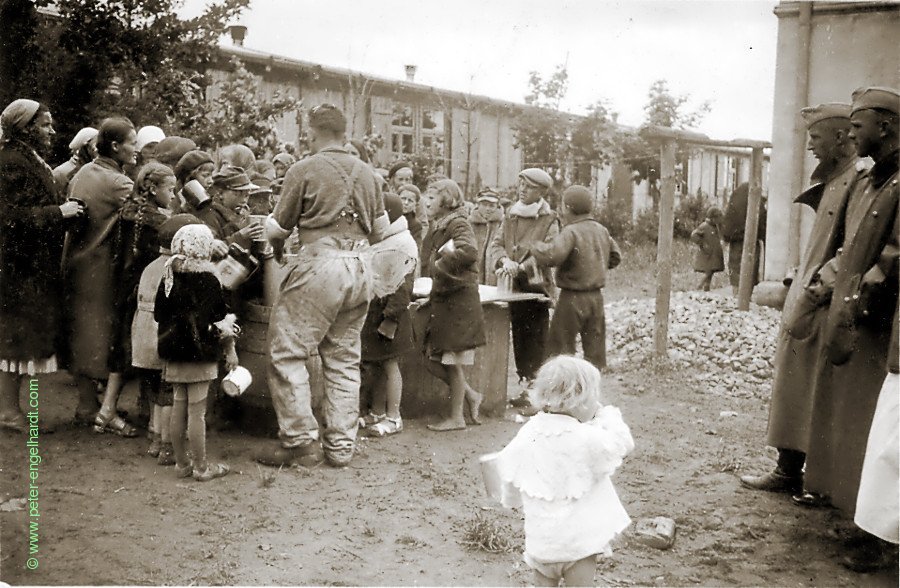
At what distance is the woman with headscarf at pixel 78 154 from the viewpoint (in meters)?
6.80

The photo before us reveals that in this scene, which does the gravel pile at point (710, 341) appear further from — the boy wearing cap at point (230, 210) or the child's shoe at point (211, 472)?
the child's shoe at point (211, 472)

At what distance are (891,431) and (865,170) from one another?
69.0 inches

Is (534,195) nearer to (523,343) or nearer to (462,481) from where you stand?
(523,343)

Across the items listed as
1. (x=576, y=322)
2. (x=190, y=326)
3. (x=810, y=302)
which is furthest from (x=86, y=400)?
(x=810, y=302)

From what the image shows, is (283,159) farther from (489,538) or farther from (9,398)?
(489,538)

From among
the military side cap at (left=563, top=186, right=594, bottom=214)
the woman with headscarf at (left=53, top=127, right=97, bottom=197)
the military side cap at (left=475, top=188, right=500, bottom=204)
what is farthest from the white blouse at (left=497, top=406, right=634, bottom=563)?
the military side cap at (left=475, top=188, right=500, bottom=204)

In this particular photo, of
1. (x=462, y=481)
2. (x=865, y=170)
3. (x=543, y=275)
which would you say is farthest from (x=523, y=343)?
(x=865, y=170)

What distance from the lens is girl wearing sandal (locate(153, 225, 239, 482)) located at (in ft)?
16.9

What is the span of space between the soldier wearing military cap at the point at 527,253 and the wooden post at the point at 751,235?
16.5ft

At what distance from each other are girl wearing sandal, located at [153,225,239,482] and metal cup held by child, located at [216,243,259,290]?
2.03 feet

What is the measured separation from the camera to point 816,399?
5.12 meters

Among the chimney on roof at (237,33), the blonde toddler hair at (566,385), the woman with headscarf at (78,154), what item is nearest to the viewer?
the blonde toddler hair at (566,385)

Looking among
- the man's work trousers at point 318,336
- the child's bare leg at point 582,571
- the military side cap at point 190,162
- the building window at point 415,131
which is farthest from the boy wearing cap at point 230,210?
the building window at point 415,131

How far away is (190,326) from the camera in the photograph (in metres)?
5.21
